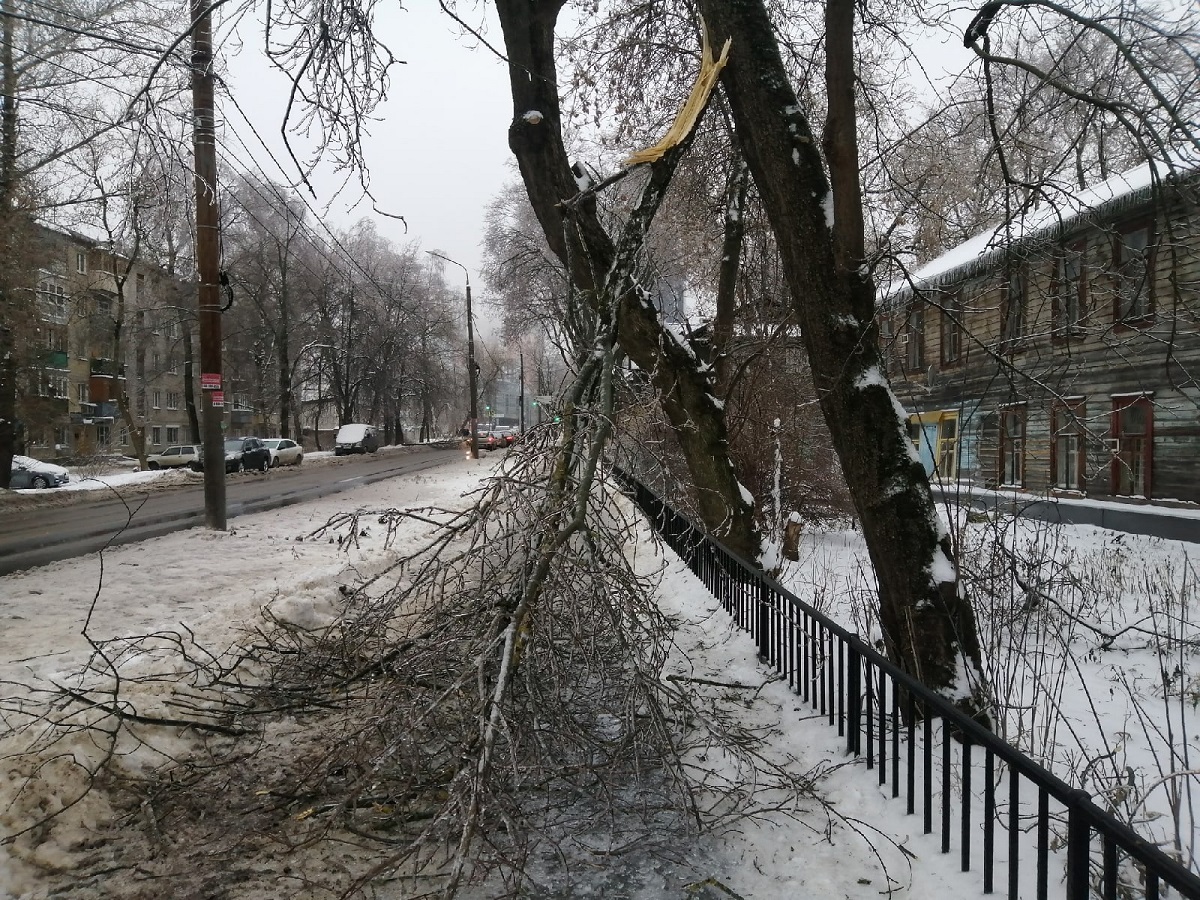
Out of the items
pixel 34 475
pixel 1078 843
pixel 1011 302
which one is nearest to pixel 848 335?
pixel 1011 302

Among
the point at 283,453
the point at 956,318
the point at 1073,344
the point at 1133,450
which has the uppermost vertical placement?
the point at 1073,344

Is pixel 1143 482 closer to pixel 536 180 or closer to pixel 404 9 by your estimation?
pixel 536 180

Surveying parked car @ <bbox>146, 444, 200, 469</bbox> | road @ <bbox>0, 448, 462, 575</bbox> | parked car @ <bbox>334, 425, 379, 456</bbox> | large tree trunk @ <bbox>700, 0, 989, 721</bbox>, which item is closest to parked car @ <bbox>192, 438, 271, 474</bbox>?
parked car @ <bbox>146, 444, 200, 469</bbox>

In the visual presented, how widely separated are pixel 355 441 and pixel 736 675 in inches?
1637

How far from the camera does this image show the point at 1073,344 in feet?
56.1

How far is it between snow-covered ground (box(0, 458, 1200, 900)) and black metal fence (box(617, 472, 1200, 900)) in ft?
0.44

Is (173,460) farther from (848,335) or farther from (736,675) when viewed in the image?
(848,335)

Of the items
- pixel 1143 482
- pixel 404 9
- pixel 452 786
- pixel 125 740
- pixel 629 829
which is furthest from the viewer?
pixel 1143 482

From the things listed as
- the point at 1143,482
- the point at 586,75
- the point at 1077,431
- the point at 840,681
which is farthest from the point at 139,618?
the point at 1143,482

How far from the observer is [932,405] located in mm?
25141

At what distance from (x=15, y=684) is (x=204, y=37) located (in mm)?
9255

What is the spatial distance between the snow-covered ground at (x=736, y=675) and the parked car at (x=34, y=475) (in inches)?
632

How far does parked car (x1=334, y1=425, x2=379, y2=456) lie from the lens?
4481cm

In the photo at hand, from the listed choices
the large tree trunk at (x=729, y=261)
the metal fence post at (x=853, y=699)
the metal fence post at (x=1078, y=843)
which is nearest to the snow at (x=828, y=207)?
the metal fence post at (x=853, y=699)
